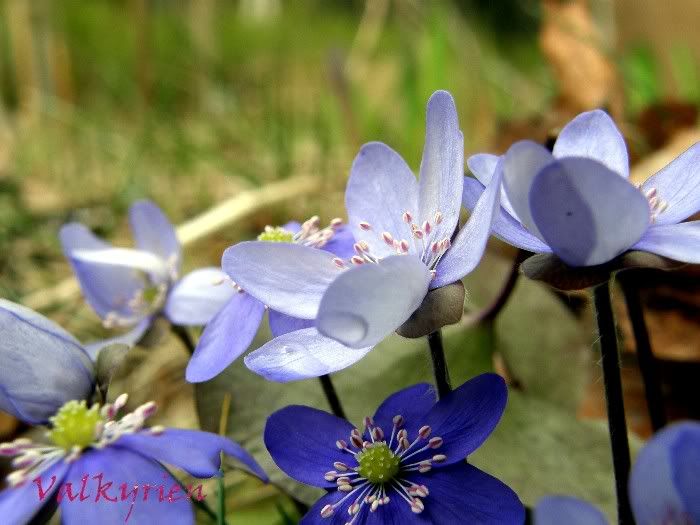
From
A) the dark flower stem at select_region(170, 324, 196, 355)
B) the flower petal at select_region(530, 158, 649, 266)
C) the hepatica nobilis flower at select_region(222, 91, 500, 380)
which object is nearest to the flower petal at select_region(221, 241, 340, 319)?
the hepatica nobilis flower at select_region(222, 91, 500, 380)

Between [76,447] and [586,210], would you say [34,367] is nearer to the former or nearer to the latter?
[76,447]

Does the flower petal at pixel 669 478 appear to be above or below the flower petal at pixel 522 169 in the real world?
below

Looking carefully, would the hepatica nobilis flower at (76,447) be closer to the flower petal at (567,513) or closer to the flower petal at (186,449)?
the flower petal at (186,449)

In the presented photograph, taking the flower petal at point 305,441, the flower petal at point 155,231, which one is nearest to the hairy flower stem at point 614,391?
the flower petal at point 305,441

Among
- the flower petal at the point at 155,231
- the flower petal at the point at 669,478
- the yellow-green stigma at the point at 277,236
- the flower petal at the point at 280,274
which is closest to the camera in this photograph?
the flower petal at the point at 669,478

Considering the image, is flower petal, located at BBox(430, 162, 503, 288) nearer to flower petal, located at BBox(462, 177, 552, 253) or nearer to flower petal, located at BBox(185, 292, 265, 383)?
flower petal, located at BBox(462, 177, 552, 253)

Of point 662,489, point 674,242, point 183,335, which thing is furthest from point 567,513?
point 183,335

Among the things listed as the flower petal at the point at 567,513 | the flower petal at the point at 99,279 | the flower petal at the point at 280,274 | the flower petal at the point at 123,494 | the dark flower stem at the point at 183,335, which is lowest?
the dark flower stem at the point at 183,335
